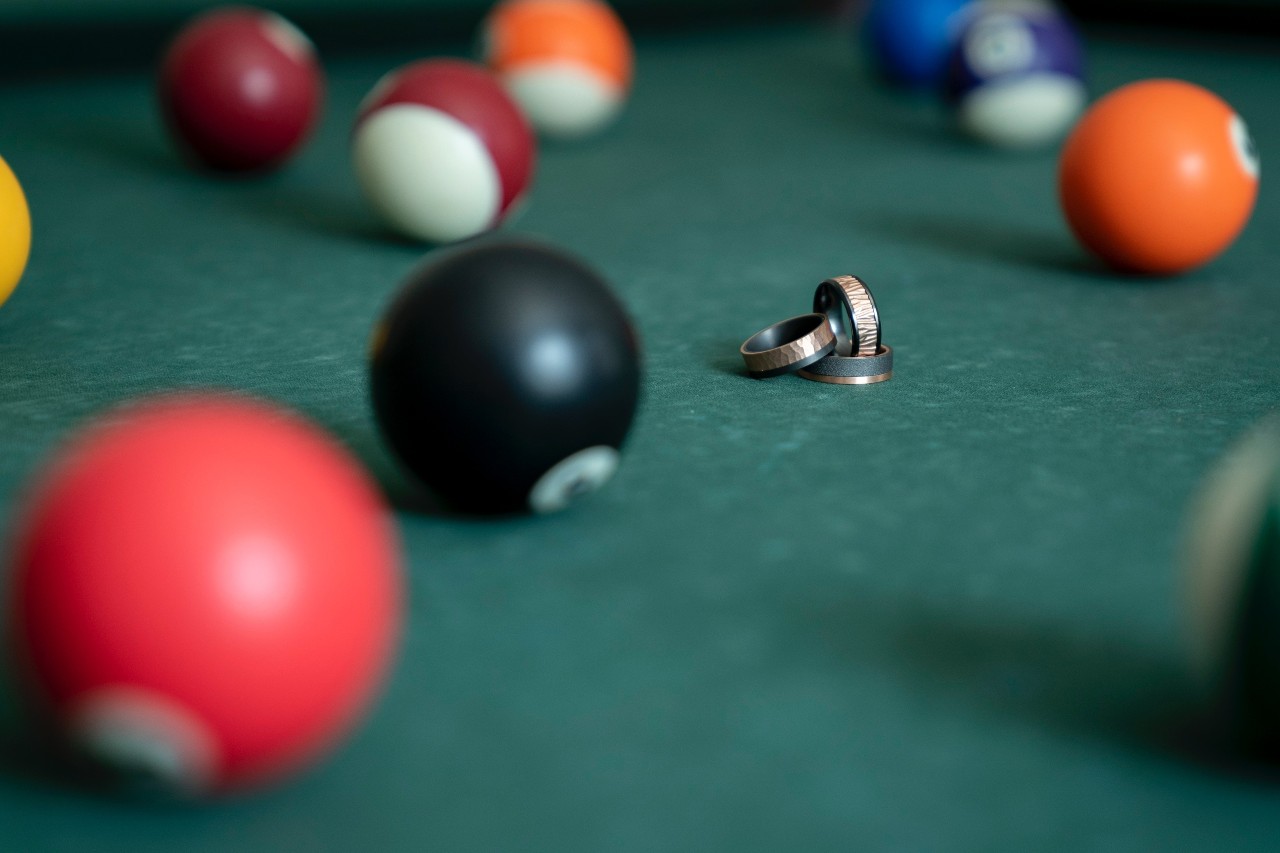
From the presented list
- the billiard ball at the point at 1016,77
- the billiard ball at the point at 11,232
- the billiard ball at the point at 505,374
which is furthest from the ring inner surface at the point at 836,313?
the billiard ball at the point at 1016,77

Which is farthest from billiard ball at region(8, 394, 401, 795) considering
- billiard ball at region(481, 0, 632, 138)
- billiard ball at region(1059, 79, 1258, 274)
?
billiard ball at region(481, 0, 632, 138)

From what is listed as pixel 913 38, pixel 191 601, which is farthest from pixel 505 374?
pixel 913 38

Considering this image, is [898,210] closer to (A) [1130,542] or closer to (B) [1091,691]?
(A) [1130,542]

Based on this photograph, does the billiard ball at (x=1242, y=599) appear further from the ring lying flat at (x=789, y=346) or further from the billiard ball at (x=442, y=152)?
the billiard ball at (x=442, y=152)

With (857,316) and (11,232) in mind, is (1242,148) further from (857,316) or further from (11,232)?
(11,232)

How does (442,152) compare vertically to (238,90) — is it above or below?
above

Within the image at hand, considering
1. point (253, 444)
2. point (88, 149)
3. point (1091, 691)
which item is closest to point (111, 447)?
point (253, 444)
